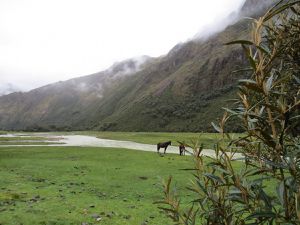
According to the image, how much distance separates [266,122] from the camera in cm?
346

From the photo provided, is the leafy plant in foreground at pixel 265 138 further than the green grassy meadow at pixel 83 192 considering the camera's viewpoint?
No

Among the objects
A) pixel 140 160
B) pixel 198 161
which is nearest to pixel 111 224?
pixel 198 161

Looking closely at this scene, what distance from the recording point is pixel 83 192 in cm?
2184

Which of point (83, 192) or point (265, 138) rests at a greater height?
point (265, 138)

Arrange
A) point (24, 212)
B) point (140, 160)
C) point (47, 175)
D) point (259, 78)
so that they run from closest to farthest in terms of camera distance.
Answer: point (259, 78) < point (24, 212) < point (47, 175) < point (140, 160)

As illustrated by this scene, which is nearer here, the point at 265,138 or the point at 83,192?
the point at 265,138

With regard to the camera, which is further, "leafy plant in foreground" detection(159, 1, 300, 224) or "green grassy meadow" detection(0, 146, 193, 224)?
"green grassy meadow" detection(0, 146, 193, 224)

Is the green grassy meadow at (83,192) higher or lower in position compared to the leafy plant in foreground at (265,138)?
lower

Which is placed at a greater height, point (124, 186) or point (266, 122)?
point (266, 122)

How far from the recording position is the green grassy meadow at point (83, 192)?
1581 cm

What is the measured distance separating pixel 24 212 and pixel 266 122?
15.1 metres

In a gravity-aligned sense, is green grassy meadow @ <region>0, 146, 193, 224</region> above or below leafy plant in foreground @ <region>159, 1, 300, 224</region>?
below

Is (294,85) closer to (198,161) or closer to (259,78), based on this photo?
(198,161)

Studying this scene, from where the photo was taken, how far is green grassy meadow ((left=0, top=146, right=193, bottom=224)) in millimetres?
15812
